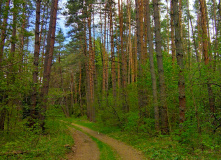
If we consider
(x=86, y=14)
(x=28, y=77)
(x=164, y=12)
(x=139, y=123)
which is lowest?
(x=139, y=123)

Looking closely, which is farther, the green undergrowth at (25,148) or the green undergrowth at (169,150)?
the green undergrowth at (25,148)

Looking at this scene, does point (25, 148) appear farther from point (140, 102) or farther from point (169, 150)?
point (140, 102)

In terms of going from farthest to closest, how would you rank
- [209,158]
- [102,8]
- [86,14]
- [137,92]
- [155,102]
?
[102,8], [86,14], [137,92], [155,102], [209,158]

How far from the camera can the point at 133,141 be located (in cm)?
960

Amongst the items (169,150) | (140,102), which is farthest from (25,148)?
(140,102)

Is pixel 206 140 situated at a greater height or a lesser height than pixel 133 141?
greater

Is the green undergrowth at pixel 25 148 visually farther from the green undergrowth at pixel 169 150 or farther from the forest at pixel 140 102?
the green undergrowth at pixel 169 150

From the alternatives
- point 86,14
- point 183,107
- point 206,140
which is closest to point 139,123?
point 183,107

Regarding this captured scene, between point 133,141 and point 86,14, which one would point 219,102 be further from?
point 86,14

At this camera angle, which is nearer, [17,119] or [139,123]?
[17,119]

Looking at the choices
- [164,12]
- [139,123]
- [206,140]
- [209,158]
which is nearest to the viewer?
[209,158]

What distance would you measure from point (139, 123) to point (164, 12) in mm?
20191

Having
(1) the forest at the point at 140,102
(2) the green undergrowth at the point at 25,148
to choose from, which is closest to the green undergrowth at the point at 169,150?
(1) the forest at the point at 140,102

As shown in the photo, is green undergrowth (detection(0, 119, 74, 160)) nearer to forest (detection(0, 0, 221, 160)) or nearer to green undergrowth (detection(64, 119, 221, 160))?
forest (detection(0, 0, 221, 160))
